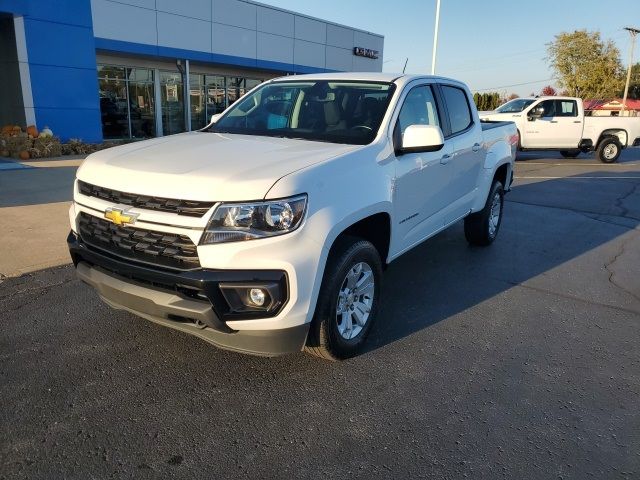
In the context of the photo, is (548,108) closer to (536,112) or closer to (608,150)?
(536,112)

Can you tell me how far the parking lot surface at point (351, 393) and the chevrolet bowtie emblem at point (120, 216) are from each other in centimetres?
100

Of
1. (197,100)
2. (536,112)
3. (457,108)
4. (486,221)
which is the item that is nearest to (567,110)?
(536,112)

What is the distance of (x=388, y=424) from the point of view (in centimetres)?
281

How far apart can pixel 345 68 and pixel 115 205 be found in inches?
979

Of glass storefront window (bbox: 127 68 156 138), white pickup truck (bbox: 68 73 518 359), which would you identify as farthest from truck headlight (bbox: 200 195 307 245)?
glass storefront window (bbox: 127 68 156 138)

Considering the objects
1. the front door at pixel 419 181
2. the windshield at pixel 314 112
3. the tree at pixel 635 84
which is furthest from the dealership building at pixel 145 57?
the tree at pixel 635 84

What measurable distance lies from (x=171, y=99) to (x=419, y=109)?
59.7ft

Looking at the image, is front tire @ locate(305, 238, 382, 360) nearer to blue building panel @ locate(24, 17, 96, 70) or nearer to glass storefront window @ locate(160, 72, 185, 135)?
blue building panel @ locate(24, 17, 96, 70)

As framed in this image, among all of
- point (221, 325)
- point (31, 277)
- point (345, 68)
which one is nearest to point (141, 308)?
point (221, 325)

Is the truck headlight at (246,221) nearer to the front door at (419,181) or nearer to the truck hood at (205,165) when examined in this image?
the truck hood at (205,165)

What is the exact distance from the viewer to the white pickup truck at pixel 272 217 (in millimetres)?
2672

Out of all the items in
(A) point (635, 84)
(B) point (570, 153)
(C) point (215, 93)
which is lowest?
(B) point (570, 153)

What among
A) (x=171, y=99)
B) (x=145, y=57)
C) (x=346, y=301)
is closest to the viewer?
(x=346, y=301)

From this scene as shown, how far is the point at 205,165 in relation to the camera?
2.94 meters
